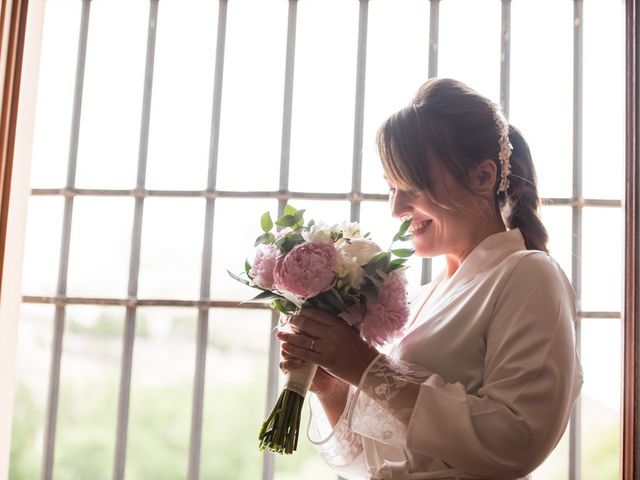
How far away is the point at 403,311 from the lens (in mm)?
1484

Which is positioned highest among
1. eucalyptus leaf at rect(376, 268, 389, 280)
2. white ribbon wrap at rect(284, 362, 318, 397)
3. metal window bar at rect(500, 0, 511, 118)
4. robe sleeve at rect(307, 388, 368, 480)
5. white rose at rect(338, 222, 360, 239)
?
metal window bar at rect(500, 0, 511, 118)

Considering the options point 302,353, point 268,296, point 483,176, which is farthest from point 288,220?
point 483,176

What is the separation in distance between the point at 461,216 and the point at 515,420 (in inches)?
20.4

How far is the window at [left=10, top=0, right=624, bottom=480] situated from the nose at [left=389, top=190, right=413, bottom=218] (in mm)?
536

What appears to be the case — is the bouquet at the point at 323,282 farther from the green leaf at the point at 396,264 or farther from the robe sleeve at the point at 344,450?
the robe sleeve at the point at 344,450

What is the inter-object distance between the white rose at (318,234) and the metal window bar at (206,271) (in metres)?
0.77

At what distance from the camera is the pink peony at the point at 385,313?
4.81ft

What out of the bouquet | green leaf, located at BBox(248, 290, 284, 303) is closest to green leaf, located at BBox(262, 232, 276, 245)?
the bouquet

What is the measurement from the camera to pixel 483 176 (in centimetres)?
156

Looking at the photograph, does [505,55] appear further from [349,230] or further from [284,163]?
[349,230]

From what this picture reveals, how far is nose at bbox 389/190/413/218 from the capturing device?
1.61 m

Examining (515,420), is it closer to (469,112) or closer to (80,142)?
(469,112)

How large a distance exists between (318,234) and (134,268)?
0.93 metres

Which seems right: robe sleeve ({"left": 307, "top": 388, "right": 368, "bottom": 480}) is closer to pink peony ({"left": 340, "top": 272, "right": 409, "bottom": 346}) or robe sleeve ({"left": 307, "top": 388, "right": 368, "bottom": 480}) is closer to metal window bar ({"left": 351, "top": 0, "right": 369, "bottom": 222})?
pink peony ({"left": 340, "top": 272, "right": 409, "bottom": 346})
